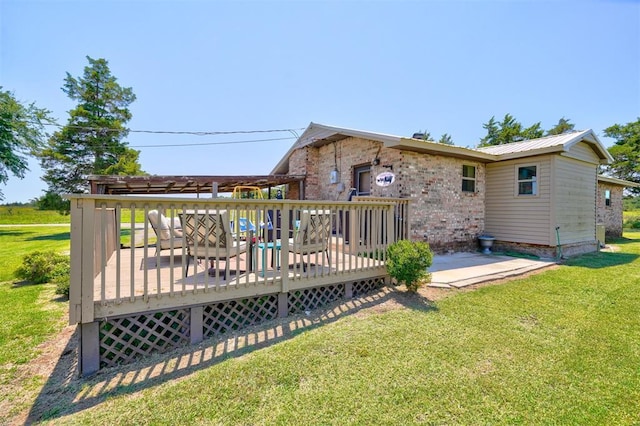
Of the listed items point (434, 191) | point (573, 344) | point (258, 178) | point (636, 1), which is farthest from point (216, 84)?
point (573, 344)

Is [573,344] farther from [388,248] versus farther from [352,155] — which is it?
[352,155]

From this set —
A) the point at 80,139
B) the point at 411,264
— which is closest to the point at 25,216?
the point at 80,139

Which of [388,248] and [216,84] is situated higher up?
[216,84]

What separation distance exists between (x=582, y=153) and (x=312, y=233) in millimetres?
9970

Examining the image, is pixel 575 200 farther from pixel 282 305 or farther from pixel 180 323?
pixel 180 323

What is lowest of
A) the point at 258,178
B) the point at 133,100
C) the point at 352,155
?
the point at 258,178

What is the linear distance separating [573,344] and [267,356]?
330cm

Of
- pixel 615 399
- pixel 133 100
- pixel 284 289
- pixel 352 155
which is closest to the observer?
pixel 615 399

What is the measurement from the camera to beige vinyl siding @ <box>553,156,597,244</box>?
8.18 m

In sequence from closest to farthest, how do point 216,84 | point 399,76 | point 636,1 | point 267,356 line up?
point 267,356 < point 636,1 < point 399,76 < point 216,84

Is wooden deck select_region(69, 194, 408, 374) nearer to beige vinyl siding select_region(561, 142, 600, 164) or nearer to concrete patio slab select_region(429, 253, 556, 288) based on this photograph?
concrete patio slab select_region(429, 253, 556, 288)

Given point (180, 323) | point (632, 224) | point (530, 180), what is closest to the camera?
point (180, 323)

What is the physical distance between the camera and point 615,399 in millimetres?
2182

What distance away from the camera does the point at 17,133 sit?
1546cm
